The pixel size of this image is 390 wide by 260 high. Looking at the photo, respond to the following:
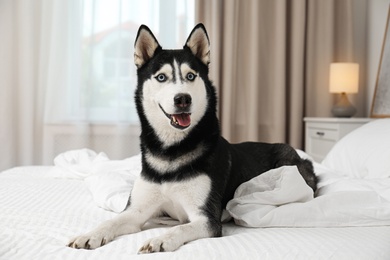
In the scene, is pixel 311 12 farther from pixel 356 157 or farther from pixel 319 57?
pixel 356 157

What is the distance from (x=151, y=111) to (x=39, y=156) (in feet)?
9.81

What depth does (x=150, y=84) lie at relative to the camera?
5.31 ft

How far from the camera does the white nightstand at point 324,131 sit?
349 cm

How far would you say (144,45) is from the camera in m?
1.67

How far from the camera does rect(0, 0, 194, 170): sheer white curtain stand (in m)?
4.18

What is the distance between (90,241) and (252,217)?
0.55 meters

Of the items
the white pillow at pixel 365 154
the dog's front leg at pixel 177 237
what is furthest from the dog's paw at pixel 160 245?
the white pillow at pixel 365 154

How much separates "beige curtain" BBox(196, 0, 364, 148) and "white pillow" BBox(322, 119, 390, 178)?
1740 millimetres

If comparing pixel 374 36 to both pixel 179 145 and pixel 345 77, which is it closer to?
pixel 345 77

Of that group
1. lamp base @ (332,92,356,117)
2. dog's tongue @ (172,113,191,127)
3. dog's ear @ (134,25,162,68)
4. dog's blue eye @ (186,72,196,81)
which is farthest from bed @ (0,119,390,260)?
lamp base @ (332,92,356,117)

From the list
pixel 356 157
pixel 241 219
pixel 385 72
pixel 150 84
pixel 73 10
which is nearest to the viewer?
pixel 241 219

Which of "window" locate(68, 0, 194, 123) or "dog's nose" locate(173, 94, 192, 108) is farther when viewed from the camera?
"window" locate(68, 0, 194, 123)

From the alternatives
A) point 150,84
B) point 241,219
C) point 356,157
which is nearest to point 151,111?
point 150,84

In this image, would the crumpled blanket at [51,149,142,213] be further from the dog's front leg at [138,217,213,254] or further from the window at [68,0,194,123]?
the window at [68,0,194,123]
